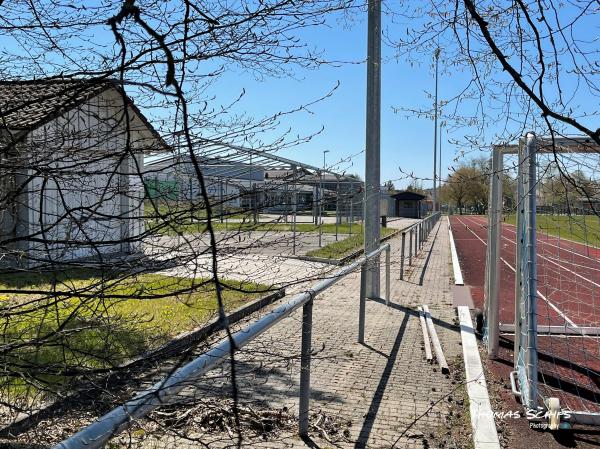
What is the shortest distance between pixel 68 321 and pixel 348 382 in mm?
3399

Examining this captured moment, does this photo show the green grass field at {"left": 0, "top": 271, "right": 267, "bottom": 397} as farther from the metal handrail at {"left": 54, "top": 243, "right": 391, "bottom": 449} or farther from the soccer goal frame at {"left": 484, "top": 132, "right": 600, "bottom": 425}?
the soccer goal frame at {"left": 484, "top": 132, "right": 600, "bottom": 425}

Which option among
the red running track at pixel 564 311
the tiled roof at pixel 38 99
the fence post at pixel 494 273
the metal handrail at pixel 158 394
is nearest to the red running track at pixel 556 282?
the red running track at pixel 564 311

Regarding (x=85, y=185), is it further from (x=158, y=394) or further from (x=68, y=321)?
(x=158, y=394)

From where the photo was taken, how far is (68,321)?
7.63 feet

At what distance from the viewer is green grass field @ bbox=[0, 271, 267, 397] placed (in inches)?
87.7

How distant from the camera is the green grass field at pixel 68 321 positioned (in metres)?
2.23

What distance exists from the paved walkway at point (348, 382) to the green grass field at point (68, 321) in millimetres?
378

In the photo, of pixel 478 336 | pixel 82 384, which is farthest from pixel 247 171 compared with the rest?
pixel 478 336

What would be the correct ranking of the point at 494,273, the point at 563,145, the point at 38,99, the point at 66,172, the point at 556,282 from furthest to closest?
the point at 556,282 < the point at 494,273 < the point at 563,145 < the point at 66,172 < the point at 38,99

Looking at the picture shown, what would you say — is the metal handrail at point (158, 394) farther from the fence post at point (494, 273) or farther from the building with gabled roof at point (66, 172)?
the fence post at point (494, 273)

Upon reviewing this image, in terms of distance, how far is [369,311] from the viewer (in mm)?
8953

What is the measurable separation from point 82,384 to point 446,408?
130 inches

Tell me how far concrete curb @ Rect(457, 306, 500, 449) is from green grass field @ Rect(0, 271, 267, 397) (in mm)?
2424

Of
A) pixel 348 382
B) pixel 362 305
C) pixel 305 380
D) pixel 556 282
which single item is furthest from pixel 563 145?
pixel 556 282
